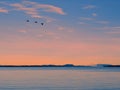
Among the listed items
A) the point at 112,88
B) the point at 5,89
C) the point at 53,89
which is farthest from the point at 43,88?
the point at 112,88

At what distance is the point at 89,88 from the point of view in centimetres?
5559

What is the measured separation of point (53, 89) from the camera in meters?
54.5

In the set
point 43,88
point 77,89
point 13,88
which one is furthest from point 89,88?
point 13,88

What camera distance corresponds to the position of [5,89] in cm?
5444

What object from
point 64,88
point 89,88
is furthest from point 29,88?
point 89,88

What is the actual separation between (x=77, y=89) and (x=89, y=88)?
2.18m

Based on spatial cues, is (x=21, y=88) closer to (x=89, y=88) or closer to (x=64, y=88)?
(x=64, y=88)

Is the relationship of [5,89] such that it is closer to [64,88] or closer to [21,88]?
[21,88]

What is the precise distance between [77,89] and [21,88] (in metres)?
8.04

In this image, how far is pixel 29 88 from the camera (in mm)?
55281

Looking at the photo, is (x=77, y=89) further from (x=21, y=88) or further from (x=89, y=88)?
(x=21, y=88)

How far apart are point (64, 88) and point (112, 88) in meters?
6.82

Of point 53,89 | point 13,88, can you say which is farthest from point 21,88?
point 53,89

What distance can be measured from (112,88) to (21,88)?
1294 cm
